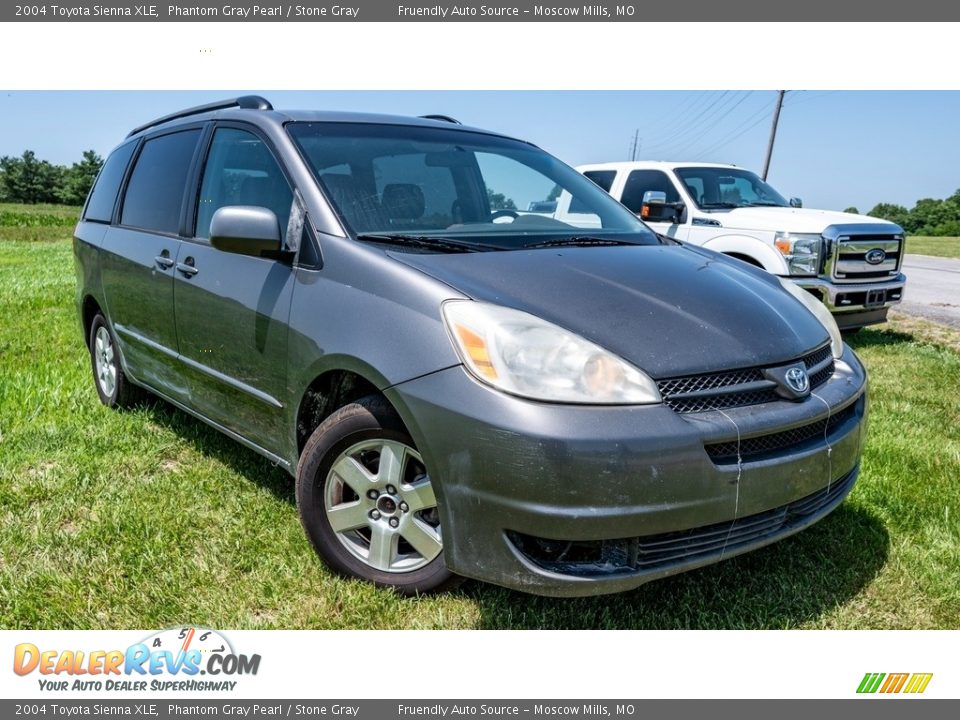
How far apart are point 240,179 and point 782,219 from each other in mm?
6130

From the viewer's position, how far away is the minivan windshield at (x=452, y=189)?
120 inches

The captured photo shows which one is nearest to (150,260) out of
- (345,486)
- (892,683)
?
(345,486)

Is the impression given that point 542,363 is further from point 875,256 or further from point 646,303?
point 875,256

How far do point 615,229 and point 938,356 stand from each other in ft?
17.6

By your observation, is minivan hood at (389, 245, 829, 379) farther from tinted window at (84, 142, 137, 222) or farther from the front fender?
the front fender

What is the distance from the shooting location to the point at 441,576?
2.58 metres

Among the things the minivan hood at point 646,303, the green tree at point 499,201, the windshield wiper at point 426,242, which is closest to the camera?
the minivan hood at point 646,303

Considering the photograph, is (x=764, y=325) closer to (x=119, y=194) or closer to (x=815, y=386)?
(x=815, y=386)

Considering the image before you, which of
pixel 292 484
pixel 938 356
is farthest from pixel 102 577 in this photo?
pixel 938 356

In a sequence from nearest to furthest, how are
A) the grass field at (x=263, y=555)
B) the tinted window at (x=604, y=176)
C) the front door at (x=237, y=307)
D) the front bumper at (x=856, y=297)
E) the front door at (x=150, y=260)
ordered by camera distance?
the grass field at (x=263, y=555)
the front door at (x=237, y=307)
the front door at (x=150, y=260)
the front bumper at (x=856, y=297)
the tinted window at (x=604, y=176)

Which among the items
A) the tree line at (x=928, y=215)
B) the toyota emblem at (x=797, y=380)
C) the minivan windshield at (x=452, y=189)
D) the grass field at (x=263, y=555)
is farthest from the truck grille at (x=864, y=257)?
the tree line at (x=928, y=215)

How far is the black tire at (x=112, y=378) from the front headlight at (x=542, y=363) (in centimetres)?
317

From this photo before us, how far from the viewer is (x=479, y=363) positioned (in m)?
2.27

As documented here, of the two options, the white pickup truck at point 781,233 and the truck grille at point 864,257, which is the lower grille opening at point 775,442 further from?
the truck grille at point 864,257
